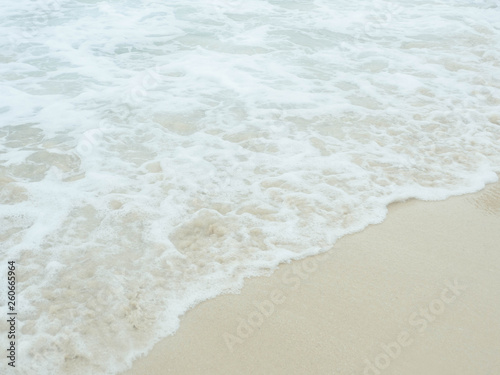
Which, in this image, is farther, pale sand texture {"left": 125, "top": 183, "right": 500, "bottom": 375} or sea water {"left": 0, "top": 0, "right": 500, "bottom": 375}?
sea water {"left": 0, "top": 0, "right": 500, "bottom": 375}

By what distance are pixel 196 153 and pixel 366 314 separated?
247 centimetres

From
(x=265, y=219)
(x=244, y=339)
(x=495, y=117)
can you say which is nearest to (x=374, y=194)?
(x=265, y=219)

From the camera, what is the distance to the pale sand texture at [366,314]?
99.4 inches

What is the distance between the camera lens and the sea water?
2.95m

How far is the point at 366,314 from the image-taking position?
2811 mm

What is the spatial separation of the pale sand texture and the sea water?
0.15 meters

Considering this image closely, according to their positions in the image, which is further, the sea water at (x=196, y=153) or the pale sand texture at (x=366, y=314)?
the sea water at (x=196, y=153)

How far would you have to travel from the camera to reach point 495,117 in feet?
17.3

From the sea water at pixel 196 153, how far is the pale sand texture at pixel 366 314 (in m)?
0.15

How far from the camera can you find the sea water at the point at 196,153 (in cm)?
295

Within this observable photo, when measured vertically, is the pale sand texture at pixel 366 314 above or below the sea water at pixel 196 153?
above

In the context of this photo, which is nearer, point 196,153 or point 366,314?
point 366,314

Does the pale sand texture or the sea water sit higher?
the pale sand texture

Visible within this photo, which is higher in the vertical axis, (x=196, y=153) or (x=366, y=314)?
(x=366, y=314)
